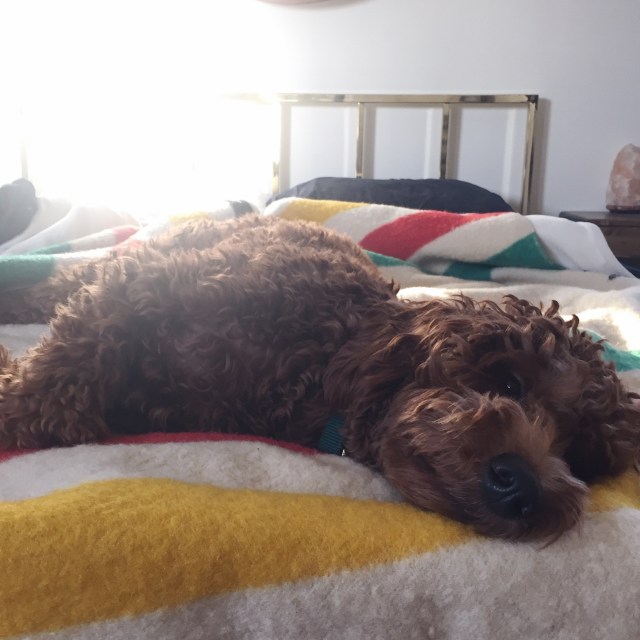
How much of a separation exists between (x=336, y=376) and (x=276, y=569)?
0.41m

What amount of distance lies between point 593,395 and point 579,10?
349 centimetres

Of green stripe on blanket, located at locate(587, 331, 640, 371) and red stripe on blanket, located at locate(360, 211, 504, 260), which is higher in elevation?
red stripe on blanket, located at locate(360, 211, 504, 260)

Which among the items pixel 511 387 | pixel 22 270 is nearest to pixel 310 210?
pixel 22 270

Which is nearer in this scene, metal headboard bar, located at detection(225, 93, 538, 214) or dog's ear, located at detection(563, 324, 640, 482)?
dog's ear, located at detection(563, 324, 640, 482)

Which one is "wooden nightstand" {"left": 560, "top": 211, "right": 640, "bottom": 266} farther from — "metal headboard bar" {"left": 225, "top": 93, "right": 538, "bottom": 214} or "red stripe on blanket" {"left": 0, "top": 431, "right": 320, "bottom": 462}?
"red stripe on blanket" {"left": 0, "top": 431, "right": 320, "bottom": 462}

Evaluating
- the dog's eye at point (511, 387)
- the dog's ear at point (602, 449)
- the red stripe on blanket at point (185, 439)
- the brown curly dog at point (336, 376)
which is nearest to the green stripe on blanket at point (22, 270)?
the brown curly dog at point (336, 376)

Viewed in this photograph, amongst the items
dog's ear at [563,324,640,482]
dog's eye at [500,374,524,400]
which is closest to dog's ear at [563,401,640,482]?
dog's ear at [563,324,640,482]

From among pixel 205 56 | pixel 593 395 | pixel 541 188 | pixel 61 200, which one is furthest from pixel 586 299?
pixel 205 56

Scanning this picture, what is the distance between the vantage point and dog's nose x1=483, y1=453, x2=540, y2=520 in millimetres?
794

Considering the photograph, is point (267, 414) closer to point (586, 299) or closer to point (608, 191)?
point (586, 299)

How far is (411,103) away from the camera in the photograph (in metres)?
3.94

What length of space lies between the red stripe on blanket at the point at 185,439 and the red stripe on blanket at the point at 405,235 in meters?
1.36

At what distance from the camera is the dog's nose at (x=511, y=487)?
0.79m

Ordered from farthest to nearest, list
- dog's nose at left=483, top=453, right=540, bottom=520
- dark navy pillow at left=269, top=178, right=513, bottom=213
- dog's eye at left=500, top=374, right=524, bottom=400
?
dark navy pillow at left=269, top=178, right=513, bottom=213, dog's eye at left=500, top=374, right=524, bottom=400, dog's nose at left=483, top=453, right=540, bottom=520
